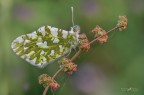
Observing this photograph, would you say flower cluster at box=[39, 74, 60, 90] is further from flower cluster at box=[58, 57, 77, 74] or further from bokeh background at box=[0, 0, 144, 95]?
bokeh background at box=[0, 0, 144, 95]

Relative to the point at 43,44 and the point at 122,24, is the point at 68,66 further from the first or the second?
the point at 43,44

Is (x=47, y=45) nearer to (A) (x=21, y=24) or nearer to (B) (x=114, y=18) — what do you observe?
(A) (x=21, y=24)

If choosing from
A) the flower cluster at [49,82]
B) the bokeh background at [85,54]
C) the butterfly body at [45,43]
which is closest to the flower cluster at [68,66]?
the flower cluster at [49,82]

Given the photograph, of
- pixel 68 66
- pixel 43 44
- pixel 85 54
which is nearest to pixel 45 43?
pixel 43 44

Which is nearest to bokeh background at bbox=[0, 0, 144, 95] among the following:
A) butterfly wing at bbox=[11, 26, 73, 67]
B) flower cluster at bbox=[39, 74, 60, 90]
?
butterfly wing at bbox=[11, 26, 73, 67]

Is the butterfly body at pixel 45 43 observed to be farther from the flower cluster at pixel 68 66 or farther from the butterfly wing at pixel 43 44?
the flower cluster at pixel 68 66

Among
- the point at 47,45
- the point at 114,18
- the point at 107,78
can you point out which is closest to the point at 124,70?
the point at 107,78
